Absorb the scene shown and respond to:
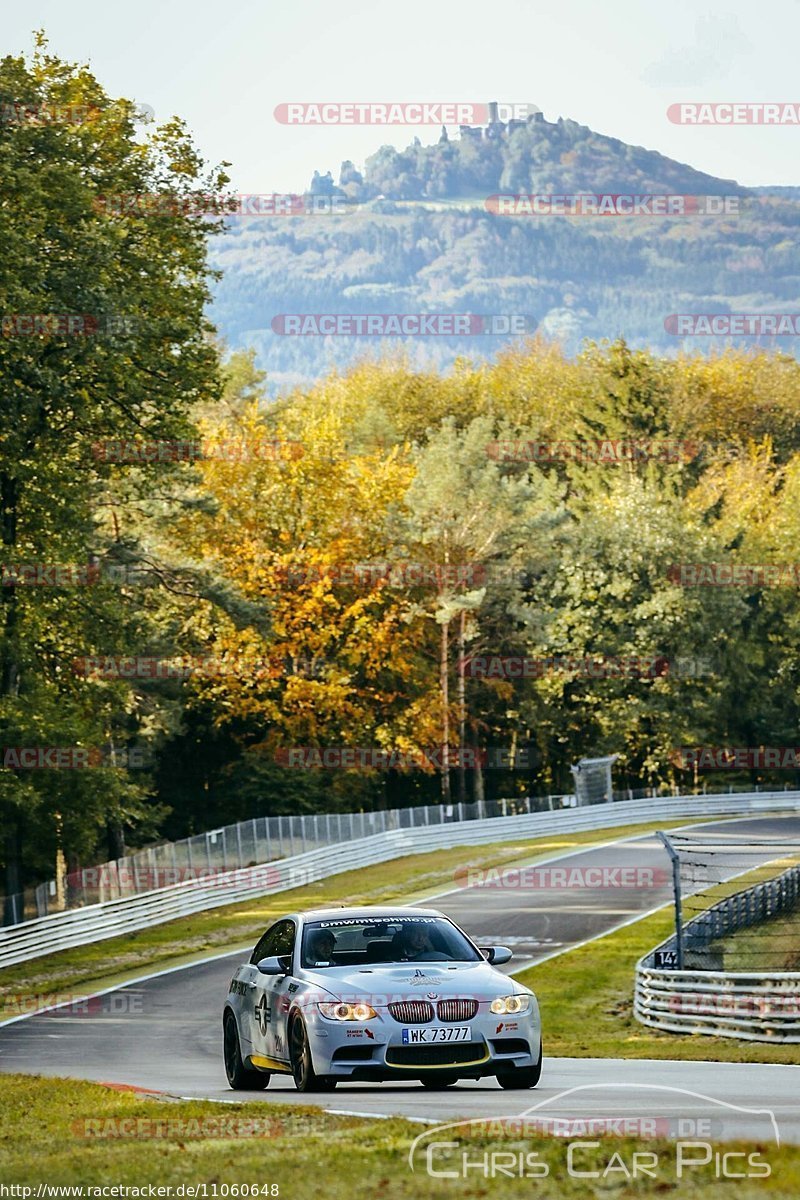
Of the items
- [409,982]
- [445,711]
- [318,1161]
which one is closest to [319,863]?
[445,711]

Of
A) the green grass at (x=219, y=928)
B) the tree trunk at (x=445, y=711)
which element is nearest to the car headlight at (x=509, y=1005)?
the green grass at (x=219, y=928)

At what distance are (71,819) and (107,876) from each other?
2809 millimetres

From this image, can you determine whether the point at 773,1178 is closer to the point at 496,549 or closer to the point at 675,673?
the point at 496,549

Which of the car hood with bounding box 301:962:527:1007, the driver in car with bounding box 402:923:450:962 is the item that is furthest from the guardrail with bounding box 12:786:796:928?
the car hood with bounding box 301:962:527:1007

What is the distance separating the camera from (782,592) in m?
81.9

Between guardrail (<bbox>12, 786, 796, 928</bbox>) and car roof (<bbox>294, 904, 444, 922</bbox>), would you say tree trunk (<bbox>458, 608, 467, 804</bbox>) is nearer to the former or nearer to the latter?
guardrail (<bbox>12, 786, 796, 928</bbox>)

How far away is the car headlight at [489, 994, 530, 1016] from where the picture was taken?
13.3 m

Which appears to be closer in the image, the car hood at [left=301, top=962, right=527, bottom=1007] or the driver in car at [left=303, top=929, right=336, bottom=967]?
the car hood at [left=301, top=962, right=527, bottom=1007]

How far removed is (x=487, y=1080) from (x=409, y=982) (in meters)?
2.31

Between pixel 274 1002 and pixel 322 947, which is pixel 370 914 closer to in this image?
pixel 322 947

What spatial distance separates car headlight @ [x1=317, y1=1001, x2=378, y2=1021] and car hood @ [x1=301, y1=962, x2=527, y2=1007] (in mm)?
62

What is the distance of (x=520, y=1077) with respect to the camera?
13672mm

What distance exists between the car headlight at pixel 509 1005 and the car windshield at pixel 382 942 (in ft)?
2.86

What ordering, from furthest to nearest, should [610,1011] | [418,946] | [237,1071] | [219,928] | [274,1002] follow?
[219,928] < [610,1011] < [237,1071] < [418,946] < [274,1002]
